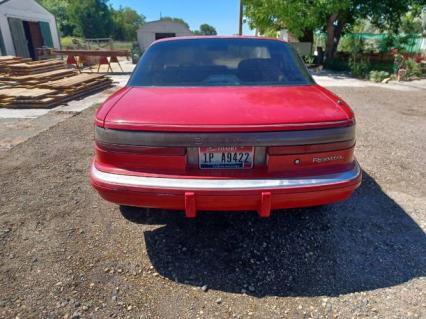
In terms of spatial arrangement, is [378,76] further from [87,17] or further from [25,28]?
[87,17]

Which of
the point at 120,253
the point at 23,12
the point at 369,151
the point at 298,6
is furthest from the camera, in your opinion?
the point at 23,12

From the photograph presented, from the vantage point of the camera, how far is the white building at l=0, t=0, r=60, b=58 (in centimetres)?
1628

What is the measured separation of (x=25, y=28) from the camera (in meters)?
18.0

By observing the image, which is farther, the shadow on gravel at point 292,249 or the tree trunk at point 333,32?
the tree trunk at point 333,32

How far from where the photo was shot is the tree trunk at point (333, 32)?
1704 centimetres

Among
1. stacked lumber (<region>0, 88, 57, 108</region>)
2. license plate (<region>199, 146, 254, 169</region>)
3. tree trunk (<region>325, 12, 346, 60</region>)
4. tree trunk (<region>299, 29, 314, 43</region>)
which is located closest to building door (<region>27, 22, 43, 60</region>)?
stacked lumber (<region>0, 88, 57, 108</region>)

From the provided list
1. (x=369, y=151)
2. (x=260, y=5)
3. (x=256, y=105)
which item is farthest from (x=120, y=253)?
(x=260, y=5)

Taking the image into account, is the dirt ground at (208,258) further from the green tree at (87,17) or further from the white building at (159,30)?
the green tree at (87,17)

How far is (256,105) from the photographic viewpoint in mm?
2287

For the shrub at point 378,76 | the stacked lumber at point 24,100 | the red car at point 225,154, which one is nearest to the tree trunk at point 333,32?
the shrub at point 378,76

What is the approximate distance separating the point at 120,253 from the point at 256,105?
1.64 meters

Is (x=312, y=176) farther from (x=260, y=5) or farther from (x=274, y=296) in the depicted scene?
(x=260, y=5)

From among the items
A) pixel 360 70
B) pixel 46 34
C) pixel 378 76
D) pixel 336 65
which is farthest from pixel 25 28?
pixel 378 76

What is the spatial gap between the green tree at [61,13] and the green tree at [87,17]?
1.97 m
